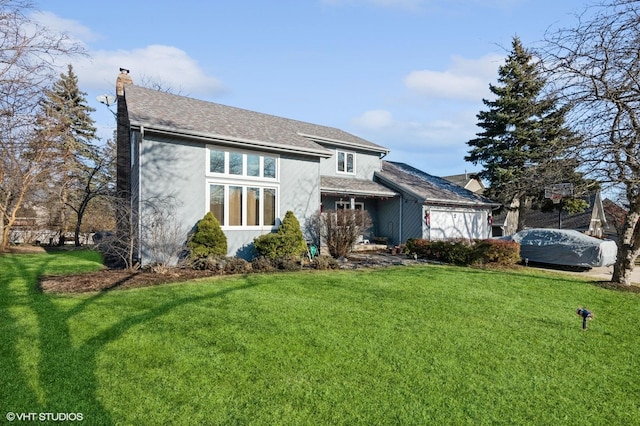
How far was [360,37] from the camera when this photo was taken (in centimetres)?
1259

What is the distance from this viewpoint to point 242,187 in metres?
11.8

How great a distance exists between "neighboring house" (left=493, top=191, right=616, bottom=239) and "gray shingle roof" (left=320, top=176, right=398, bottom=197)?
16540 mm

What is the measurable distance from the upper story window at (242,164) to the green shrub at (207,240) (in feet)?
5.41

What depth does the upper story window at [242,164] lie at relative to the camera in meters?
11.4

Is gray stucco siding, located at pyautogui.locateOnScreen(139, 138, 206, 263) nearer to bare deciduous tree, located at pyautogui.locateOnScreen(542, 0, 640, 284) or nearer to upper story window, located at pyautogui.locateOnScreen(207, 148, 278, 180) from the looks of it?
upper story window, located at pyautogui.locateOnScreen(207, 148, 278, 180)

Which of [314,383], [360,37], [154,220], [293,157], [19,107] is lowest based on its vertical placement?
[314,383]

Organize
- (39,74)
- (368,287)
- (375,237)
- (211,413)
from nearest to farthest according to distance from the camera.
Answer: (211,413) → (368,287) → (39,74) → (375,237)

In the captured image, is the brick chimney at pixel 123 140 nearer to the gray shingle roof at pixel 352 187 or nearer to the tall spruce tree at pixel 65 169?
the tall spruce tree at pixel 65 169

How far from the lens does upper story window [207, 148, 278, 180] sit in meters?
11.4

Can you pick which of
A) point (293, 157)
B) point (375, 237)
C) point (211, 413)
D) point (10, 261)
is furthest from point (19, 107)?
point (375, 237)

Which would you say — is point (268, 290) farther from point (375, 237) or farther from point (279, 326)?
point (375, 237)

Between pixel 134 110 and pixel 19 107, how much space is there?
Result: 9.49ft

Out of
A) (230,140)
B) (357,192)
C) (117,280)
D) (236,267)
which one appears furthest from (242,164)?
(357,192)

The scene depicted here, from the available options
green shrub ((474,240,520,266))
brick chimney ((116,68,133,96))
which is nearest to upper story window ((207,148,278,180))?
brick chimney ((116,68,133,96))
